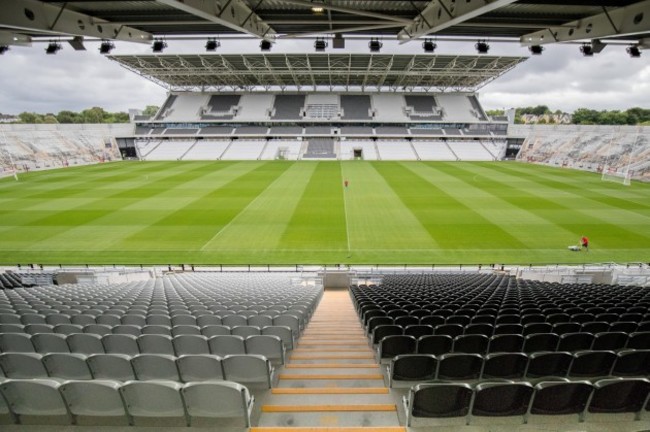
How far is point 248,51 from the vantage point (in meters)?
49.4

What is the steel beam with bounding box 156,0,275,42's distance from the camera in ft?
30.9

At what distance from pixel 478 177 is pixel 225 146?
145 feet

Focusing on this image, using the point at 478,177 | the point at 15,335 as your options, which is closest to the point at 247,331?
the point at 15,335

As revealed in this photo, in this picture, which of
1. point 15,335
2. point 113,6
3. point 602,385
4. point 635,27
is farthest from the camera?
point 113,6

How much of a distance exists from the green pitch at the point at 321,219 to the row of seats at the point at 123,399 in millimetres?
14208

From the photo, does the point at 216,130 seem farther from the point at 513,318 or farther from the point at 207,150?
the point at 513,318

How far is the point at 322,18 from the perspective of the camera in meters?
12.9

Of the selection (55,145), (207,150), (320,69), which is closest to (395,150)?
(320,69)

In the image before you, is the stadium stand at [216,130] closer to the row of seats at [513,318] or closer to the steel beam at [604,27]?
the steel beam at [604,27]

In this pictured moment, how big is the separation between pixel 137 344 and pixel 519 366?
5170 mm

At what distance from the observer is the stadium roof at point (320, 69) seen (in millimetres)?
50250

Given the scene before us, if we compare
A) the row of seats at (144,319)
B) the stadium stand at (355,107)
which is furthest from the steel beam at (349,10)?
the stadium stand at (355,107)

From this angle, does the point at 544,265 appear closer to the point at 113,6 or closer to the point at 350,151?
the point at 113,6

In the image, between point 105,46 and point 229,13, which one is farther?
point 105,46
